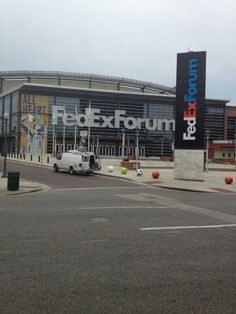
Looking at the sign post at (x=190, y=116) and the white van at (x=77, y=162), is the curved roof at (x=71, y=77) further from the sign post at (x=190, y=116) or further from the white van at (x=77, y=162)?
the sign post at (x=190, y=116)

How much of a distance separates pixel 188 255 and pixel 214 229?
3.33m

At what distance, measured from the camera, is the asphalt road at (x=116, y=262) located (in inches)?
232

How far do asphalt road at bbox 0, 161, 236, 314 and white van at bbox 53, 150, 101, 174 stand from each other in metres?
23.7

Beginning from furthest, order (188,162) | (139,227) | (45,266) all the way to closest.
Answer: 1. (188,162)
2. (139,227)
3. (45,266)

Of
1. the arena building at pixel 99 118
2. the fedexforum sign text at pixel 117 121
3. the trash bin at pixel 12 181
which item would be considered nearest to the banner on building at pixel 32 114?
the arena building at pixel 99 118

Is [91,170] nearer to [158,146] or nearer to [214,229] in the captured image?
[214,229]

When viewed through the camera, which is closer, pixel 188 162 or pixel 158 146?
pixel 188 162

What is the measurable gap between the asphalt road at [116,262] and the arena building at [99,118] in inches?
3196

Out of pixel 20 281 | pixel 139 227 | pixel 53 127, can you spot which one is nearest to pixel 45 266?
pixel 20 281

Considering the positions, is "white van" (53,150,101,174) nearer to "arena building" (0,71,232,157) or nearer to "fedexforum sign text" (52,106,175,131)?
"arena building" (0,71,232,157)

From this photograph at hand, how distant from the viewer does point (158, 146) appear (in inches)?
4451

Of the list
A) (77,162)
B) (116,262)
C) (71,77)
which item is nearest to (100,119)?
(71,77)

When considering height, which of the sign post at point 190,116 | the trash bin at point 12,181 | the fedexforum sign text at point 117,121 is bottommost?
the trash bin at point 12,181

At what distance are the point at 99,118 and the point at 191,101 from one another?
7431 cm
